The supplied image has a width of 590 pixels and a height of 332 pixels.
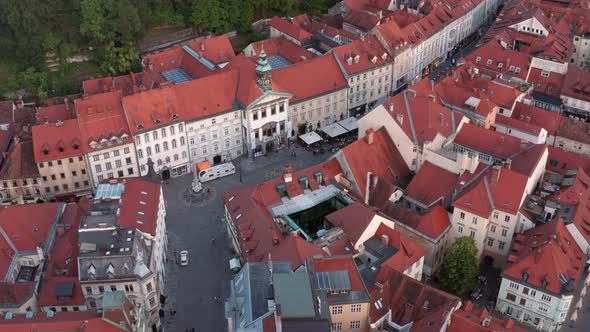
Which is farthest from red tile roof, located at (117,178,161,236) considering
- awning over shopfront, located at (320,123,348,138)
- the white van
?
awning over shopfront, located at (320,123,348,138)

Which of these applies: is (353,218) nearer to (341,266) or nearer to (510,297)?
(341,266)

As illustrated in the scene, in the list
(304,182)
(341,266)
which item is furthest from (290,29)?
(341,266)

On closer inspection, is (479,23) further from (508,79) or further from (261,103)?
(261,103)

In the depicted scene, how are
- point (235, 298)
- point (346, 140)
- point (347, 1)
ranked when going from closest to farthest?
1. point (235, 298)
2. point (346, 140)
3. point (347, 1)

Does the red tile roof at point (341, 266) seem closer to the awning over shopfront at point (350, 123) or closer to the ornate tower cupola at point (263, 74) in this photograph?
the ornate tower cupola at point (263, 74)

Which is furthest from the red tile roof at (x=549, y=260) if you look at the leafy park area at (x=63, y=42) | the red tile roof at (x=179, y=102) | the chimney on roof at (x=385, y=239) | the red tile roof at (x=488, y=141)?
the leafy park area at (x=63, y=42)

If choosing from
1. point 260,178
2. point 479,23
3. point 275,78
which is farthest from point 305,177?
point 479,23
